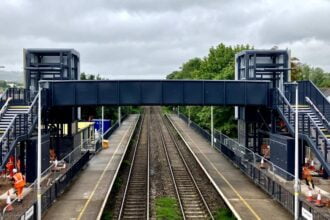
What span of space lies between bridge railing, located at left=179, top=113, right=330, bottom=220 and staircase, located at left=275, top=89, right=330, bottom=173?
2.50m

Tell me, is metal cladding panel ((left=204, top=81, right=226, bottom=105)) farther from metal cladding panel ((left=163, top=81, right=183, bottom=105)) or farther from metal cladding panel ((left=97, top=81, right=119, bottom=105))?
metal cladding panel ((left=97, top=81, right=119, bottom=105))

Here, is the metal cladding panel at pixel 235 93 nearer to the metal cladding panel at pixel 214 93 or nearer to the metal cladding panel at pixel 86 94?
the metal cladding panel at pixel 214 93

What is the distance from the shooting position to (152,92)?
3559cm

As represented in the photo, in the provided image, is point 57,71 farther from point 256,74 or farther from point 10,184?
point 256,74

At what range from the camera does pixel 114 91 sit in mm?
35562

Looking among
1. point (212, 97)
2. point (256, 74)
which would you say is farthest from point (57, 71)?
point (256, 74)

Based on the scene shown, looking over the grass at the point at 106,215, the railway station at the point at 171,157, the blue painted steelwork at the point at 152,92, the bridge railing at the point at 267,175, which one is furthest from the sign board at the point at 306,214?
the blue painted steelwork at the point at 152,92

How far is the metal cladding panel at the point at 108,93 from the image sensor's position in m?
35.5

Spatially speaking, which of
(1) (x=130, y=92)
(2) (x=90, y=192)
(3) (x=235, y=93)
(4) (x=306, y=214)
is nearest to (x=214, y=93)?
(3) (x=235, y=93)

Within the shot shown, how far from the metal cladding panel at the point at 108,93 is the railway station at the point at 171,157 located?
70mm

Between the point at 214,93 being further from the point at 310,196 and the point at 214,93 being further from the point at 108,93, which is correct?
the point at 310,196

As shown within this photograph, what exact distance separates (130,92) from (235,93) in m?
7.43

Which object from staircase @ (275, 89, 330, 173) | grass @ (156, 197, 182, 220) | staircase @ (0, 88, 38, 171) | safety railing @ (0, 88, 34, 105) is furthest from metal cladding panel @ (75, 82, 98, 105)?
staircase @ (275, 89, 330, 173)

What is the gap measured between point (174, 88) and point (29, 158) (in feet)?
36.5
